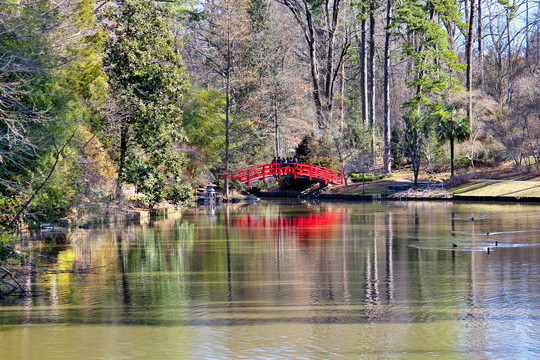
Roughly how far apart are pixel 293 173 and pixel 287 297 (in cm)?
3306

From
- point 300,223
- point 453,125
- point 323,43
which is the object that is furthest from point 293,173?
point 300,223

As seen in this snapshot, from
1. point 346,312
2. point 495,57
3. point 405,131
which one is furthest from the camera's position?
point 495,57

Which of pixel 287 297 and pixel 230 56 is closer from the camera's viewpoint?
→ pixel 287 297

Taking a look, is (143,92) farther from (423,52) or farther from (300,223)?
(423,52)

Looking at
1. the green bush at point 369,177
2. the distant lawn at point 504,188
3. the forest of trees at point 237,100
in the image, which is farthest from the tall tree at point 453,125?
the green bush at point 369,177

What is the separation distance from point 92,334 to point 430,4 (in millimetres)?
40386

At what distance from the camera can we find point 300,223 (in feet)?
87.3

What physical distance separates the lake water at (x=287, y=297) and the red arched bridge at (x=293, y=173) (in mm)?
22623

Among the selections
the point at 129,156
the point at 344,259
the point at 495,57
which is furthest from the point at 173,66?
the point at 495,57

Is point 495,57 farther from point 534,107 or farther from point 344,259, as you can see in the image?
point 344,259

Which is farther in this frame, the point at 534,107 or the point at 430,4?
the point at 430,4

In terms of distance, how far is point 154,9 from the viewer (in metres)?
31.2

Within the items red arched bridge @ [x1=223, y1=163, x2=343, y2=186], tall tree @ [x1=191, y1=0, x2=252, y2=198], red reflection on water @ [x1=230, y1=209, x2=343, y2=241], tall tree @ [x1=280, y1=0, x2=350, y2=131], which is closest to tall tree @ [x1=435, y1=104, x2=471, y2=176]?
red arched bridge @ [x1=223, y1=163, x2=343, y2=186]

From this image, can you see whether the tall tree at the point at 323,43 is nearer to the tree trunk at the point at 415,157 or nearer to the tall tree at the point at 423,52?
the tall tree at the point at 423,52
